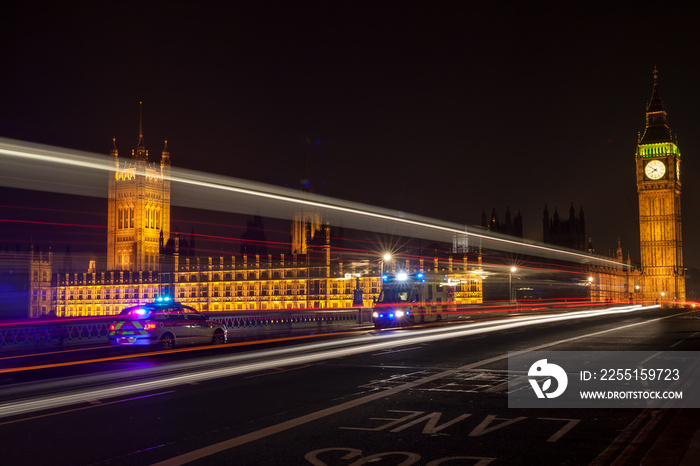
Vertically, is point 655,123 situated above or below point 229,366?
above

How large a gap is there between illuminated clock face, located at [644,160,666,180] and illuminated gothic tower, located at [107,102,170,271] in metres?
101

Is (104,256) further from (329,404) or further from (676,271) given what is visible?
(329,404)

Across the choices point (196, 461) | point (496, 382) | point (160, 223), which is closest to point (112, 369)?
point (496, 382)

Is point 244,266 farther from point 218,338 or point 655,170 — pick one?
point 218,338

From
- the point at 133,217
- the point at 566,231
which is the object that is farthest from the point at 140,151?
the point at 566,231

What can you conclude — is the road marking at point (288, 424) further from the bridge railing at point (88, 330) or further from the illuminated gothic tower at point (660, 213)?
the illuminated gothic tower at point (660, 213)

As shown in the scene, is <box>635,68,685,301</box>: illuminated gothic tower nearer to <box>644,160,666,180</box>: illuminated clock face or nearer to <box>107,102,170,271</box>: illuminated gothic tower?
<box>644,160,666,180</box>: illuminated clock face

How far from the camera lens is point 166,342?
24188mm

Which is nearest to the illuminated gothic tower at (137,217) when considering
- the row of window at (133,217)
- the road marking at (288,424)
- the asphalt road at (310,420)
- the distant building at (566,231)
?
the row of window at (133,217)

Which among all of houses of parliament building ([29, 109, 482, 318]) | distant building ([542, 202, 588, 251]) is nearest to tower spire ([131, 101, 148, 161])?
houses of parliament building ([29, 109, 482, 318])

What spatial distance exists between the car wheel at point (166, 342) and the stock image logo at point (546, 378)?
1251 cm

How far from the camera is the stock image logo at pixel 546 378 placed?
13.3 m

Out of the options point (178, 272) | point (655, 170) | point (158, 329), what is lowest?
point (158, 329)

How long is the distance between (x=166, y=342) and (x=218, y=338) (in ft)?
9.94
